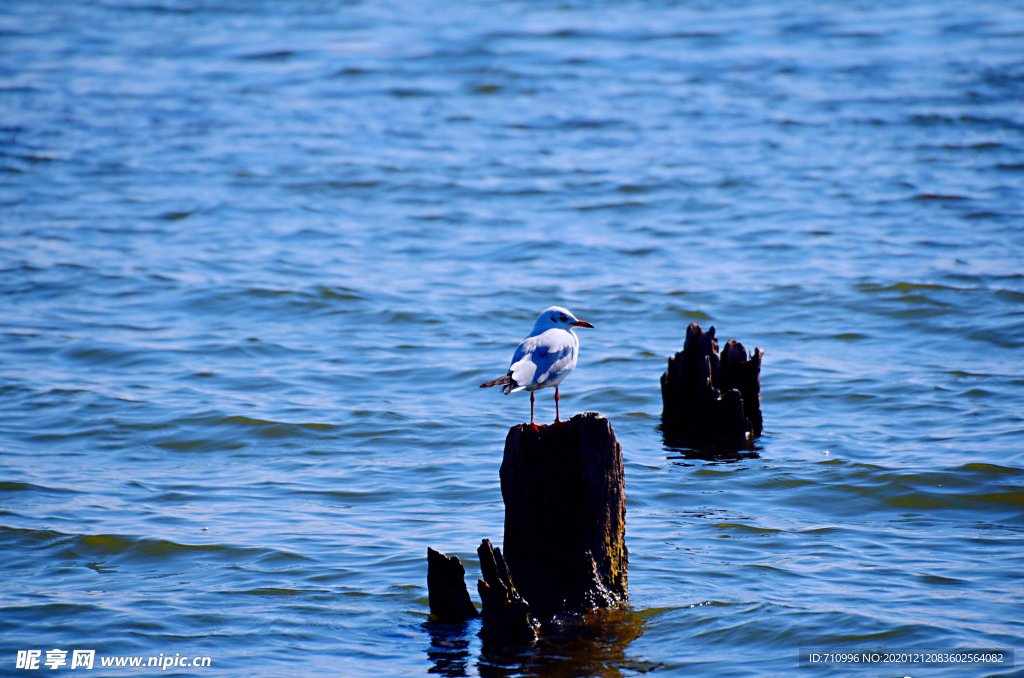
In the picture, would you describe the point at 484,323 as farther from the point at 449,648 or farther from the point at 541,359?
the point at 449,648

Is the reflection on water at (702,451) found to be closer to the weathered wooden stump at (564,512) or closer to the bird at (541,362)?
the bird at (541,362)

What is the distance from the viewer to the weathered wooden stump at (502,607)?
229 inches

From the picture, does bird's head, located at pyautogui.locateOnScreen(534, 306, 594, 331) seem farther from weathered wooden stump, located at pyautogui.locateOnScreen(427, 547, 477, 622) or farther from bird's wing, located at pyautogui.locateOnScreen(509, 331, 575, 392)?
weathered wooden stump, located at pyautogui.locateOnScreen(427, 547, 477, 622)

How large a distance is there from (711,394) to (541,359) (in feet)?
11.7

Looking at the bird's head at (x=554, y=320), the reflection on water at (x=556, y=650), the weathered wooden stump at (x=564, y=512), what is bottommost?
the reflection on water at (x=556, y=650)

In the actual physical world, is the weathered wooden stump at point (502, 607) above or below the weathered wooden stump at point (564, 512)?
below

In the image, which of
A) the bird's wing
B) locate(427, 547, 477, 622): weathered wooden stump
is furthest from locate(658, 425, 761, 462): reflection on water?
locate(427, 547, 477, 622): weathered wooden stump

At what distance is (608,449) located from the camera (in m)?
5.94

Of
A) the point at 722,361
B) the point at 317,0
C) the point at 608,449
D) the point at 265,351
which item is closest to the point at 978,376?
the point at 722,361

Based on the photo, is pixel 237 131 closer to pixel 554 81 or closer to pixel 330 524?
pixel 554 81

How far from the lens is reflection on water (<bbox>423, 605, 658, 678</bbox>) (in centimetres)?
586

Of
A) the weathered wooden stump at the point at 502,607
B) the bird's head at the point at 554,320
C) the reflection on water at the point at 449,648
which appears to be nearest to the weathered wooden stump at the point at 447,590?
the reflection on water at the point at 449,648

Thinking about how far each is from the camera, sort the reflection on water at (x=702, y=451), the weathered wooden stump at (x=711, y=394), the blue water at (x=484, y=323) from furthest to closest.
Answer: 1. the weathered wooden stump at (x=711, y=394)
2. the reflection on water at (x=702, y=451)
3. the blue water at (x=484, y=323)

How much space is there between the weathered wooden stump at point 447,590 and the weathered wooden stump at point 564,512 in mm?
314
